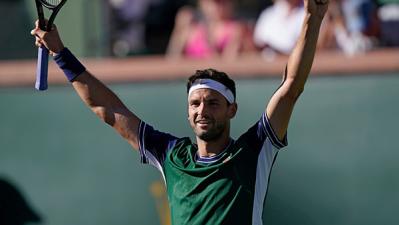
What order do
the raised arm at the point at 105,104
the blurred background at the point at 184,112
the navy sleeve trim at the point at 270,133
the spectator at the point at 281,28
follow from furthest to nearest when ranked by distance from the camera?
the spectator at the point at 281,28
the blurred background at the point at 184,112
the raised arm at the point at 105,104
the navy sleeve trim at the point at 270,133

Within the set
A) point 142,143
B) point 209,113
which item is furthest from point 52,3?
point 209,113

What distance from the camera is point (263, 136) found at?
5695 mm

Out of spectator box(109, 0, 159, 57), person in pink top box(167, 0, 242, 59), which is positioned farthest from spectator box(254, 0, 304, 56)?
spectator box(109, 0, 159, 57)

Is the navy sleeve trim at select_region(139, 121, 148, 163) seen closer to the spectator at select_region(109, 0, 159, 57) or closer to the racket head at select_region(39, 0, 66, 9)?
the racket head at select_region(39, 0, 66, 9)

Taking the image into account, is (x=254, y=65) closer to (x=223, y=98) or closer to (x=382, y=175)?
(x=382, y=175)

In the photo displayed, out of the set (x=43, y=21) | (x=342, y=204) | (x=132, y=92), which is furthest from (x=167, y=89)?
(x=43, y=21)

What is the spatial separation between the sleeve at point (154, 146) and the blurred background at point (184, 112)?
124 inches

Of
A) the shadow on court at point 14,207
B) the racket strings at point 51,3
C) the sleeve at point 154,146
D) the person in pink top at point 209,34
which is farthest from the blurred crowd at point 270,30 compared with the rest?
the sleeve at point 154,146

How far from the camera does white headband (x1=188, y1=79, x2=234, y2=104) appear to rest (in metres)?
5.77

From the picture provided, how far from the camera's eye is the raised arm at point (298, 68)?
18.0ft

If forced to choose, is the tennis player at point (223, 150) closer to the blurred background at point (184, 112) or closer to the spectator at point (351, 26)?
the blurred background at point (184, 112)

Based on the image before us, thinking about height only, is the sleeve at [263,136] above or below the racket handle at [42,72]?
below

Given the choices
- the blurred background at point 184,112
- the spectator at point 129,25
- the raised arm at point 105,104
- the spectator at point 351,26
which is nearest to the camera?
the raised arm at point 105,104

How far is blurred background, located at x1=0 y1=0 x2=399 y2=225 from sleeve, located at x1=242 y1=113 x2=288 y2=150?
10.8 ft
